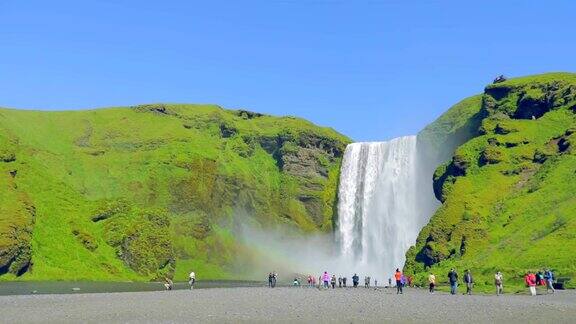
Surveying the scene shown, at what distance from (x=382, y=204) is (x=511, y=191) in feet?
120

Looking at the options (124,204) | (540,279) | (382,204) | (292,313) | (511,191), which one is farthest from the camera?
(124,204)

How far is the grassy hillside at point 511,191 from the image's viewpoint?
7919 cm

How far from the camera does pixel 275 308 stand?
Result: 36.2 metres

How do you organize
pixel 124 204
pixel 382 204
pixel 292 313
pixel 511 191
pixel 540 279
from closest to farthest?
pixel 292 313 → pixel 540 279 → pixel 511 191 → pixel 382 204 → pixel 124 204

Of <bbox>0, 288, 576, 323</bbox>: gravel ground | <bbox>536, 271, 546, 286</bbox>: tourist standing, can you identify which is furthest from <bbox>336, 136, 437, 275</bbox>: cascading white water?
<bbox>0, 288, 576, 323</bbox>: gravel ground

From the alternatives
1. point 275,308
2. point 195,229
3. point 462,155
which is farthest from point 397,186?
point 275,308

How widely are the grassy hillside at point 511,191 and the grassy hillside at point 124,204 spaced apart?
65345 millimetres

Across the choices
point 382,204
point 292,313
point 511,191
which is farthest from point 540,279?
point 382,204

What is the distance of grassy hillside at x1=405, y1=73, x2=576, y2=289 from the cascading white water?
13.4 meters

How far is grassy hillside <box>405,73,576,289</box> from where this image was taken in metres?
79.2

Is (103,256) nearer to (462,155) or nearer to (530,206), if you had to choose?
(462,155)

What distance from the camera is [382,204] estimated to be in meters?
136

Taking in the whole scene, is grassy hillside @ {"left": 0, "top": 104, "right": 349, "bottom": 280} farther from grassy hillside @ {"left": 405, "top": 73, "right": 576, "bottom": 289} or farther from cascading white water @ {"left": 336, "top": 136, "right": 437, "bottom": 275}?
grassy hillside @ {"left": 405, "top": 73, "right": 576, "bottom": 289}

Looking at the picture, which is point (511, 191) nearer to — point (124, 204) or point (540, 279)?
point (540, 279)
